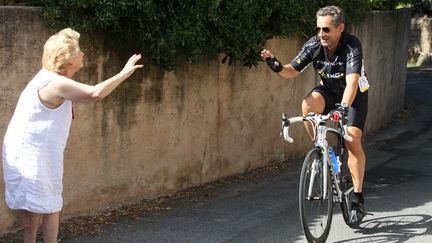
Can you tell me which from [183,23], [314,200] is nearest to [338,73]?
[314,200]

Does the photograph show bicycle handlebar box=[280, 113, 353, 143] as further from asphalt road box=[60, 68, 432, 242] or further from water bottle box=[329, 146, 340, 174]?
asphalt road box=[60, 68, 432, 242]

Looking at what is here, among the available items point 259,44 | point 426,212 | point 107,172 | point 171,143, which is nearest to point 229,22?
point 259,44

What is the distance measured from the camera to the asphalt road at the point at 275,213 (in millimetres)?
5801

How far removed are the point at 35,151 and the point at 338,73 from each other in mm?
2870

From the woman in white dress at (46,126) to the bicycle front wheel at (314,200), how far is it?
1.76 m

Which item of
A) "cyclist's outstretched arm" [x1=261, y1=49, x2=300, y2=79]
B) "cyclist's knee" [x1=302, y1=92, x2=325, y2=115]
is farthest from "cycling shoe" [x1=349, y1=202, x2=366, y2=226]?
"cyclist's outstretched arm" [x1=261, y1=49, x2=300, y2=79]

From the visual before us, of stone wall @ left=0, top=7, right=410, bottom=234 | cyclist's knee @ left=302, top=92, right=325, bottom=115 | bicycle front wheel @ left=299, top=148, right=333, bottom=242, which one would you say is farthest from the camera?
cyclist's knee @ left=302, top=92, right=325, bottom=115

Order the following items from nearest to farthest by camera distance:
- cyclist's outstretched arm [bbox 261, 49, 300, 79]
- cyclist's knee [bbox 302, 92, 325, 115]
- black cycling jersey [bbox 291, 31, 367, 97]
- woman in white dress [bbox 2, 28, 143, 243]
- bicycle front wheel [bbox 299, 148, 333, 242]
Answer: woman in white dress [bbox 2, 28, 143, 243] → bicycle front wheel [bbox 299, 148, 333, 242] → black cycling jersey [bbox 291, 31, 367, 97] → cyclist's outstretched arm [bbox 261, 49, 300, 79] → cyclist's knee [bbox 302, 92, 325, 115]

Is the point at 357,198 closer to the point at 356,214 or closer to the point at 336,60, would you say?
the point at 356,214

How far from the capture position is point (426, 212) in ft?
21.6

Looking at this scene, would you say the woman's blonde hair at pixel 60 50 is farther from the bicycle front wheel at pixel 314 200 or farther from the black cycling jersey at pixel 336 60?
the black cycling jersey at pixel 336 60

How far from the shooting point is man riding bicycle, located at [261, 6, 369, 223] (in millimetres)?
5703

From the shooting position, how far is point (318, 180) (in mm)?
5410

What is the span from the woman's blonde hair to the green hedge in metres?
1.32
